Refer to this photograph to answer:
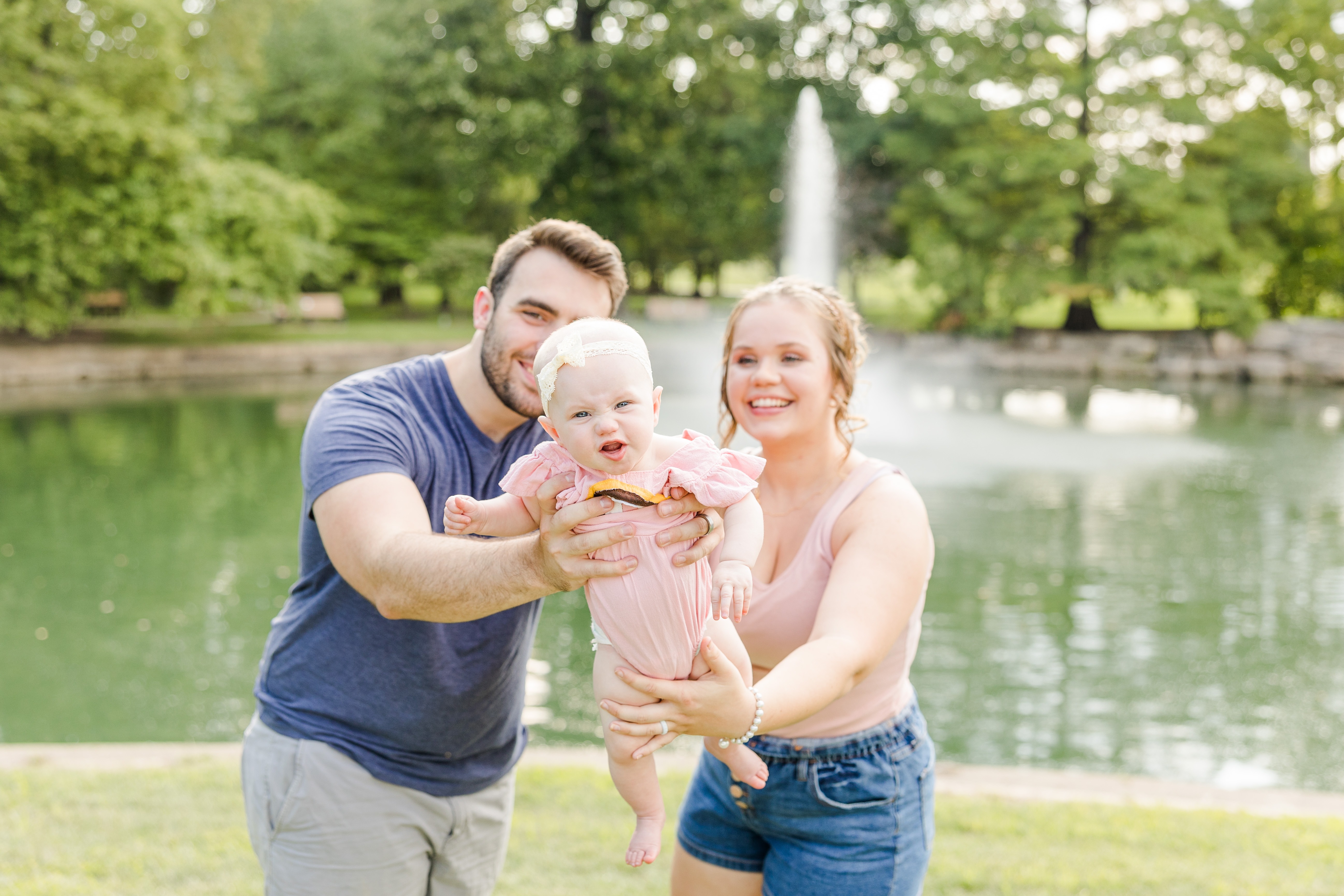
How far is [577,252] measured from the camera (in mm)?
2553

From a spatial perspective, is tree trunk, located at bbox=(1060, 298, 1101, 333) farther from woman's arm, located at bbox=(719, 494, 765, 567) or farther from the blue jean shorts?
woman's arm, located at bbox=(719, 494, 765, 567)

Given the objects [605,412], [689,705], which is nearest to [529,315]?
[605,412]

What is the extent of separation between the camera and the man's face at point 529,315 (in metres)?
2.54

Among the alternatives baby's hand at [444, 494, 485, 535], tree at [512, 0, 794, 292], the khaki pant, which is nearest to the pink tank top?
baby's hand at [444, 494, 485, 535]

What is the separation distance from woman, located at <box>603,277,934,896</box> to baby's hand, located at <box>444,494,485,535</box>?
69cm

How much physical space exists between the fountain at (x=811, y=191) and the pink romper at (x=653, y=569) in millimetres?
30120

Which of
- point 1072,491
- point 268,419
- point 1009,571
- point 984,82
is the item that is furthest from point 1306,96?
point 268,419

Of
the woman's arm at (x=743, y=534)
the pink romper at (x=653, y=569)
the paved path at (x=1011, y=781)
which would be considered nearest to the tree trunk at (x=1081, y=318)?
the paved path at (x=1011, y=781)

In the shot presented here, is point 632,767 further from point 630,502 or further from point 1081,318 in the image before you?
point 1081,318

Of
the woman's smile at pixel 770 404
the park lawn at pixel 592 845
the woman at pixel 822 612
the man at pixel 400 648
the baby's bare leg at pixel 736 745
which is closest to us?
the baby's bare leg at pixel 736 745

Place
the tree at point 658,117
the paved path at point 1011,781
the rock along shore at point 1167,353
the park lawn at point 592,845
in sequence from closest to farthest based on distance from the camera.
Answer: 1. the park lawn at point 592,845
2. the paved path at point 1011,781
3. the rock along shore at point 1167,353
4. the tree at point 658,117

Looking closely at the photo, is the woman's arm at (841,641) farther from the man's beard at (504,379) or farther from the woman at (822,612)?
Answer: the man's beard at (504,379)

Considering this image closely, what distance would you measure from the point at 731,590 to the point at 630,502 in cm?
25

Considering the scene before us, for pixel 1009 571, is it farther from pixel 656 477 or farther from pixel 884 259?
pixel 884 259
